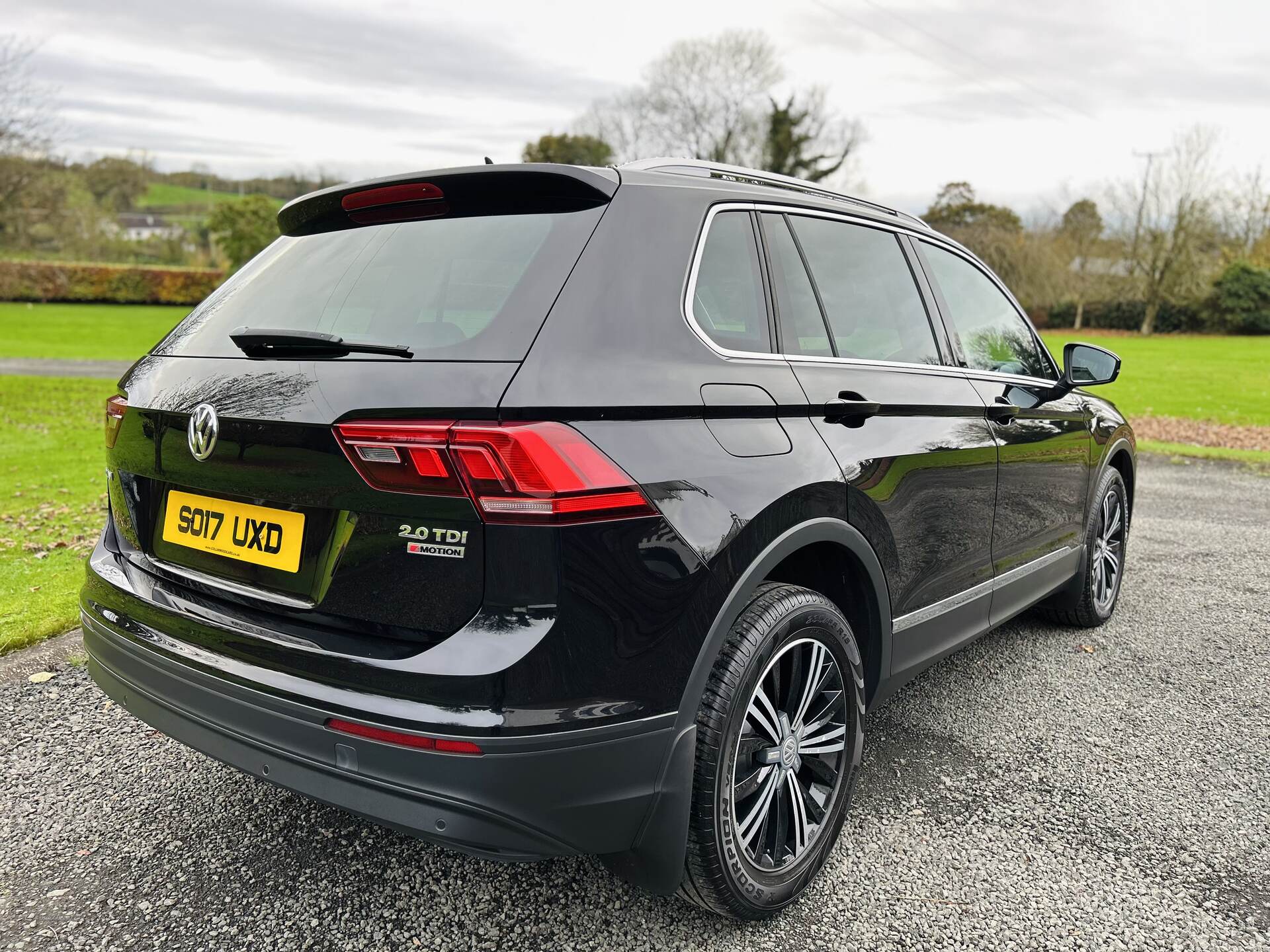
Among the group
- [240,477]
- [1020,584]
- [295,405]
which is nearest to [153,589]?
[240,477]

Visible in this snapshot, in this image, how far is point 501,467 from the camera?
1778mm

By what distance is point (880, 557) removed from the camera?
267cm

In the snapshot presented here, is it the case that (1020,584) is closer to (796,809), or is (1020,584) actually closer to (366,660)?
(796,809)

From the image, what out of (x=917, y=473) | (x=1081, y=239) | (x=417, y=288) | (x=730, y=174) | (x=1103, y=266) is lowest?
(x=917, y=473)

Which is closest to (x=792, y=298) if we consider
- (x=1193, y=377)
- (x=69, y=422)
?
(x=69, y=422)

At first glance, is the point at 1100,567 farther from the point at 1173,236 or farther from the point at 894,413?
the point at 1173,236

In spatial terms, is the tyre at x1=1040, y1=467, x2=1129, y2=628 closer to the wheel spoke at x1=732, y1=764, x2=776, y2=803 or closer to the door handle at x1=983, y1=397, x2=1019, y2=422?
the door handle at x1=983, y1=397, x2=1019, y2=422

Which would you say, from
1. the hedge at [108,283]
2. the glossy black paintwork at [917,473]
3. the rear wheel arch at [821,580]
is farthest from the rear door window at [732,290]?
the hedge at [108,283]

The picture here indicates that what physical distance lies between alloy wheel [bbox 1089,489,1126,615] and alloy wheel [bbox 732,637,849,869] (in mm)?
2557

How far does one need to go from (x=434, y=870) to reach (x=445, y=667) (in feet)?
3.42

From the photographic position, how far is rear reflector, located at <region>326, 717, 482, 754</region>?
1.77m

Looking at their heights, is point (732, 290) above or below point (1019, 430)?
above

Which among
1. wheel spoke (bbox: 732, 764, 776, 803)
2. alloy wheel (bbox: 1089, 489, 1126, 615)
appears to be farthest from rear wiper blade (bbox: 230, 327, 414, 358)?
alloy wheel (bbox: 1089, 489, 1126, 615)

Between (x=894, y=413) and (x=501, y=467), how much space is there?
4.76ft
